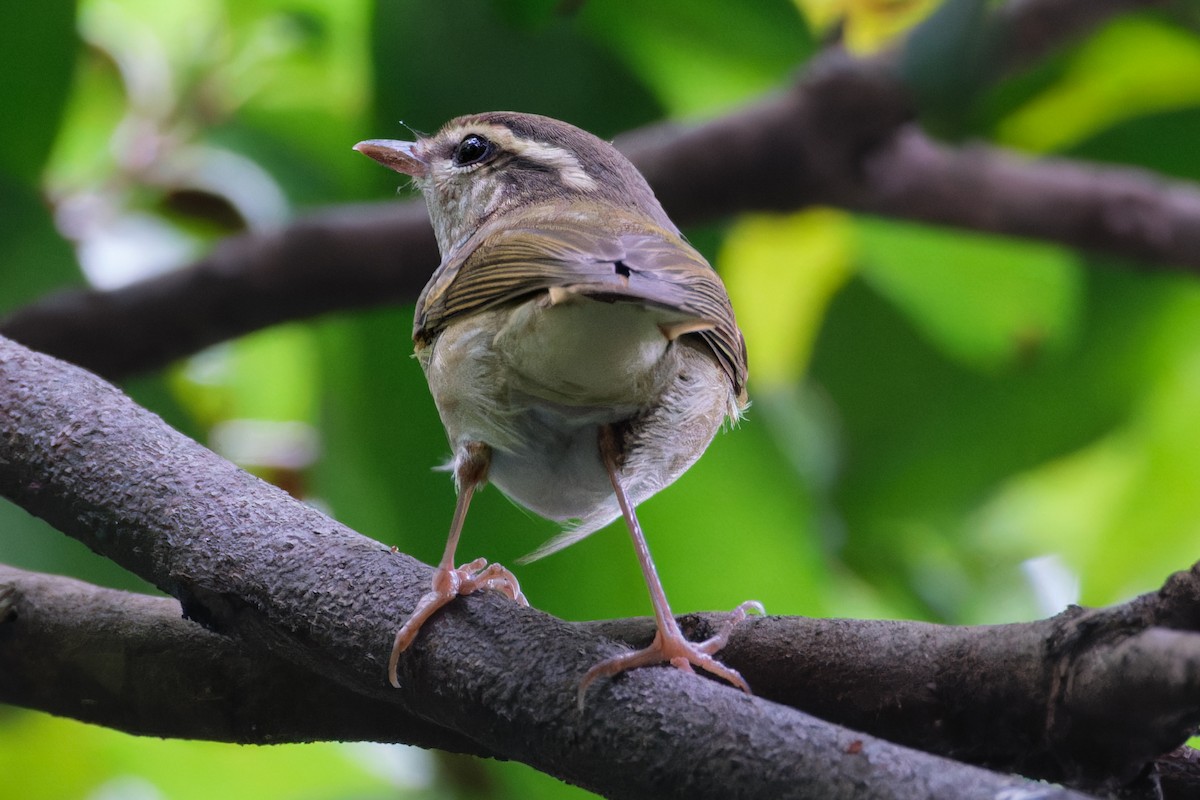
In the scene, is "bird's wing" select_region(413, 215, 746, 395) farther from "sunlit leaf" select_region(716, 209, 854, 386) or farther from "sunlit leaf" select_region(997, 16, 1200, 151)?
"sunlit leaf" select_region(997, 16, 1200, 151)

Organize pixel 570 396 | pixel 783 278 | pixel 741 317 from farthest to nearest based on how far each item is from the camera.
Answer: pixel 783 278 → pixel 741 317 → pixel 570 396

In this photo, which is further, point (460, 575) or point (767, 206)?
point (767, 206)

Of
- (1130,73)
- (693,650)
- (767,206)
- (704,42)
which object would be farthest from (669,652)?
(1130,73)

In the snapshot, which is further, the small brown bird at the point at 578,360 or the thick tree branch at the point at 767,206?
the thick tree branch at the point at 767,206

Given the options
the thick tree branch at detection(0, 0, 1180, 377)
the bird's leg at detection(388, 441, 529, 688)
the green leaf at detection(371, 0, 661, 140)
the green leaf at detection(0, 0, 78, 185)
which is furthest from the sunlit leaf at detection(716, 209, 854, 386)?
the green leaf at detection(0, 0, 78, 185)

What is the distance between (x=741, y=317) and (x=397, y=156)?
129 cm

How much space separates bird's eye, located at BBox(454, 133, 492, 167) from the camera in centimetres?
260

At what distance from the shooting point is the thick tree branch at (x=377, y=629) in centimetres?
126

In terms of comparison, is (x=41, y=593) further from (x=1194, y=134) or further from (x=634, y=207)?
(x=1194, y=134)

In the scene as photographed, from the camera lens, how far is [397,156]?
2670 millimetres

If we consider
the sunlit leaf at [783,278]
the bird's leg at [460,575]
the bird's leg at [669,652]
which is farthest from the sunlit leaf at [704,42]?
the bird's leg at [669,652]

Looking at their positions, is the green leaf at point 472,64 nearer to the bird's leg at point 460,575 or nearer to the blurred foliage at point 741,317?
the blurred foliage at point 741,317

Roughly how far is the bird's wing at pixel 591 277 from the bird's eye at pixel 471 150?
0.45m

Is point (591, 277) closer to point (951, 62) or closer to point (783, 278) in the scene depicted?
point (951, 62)
